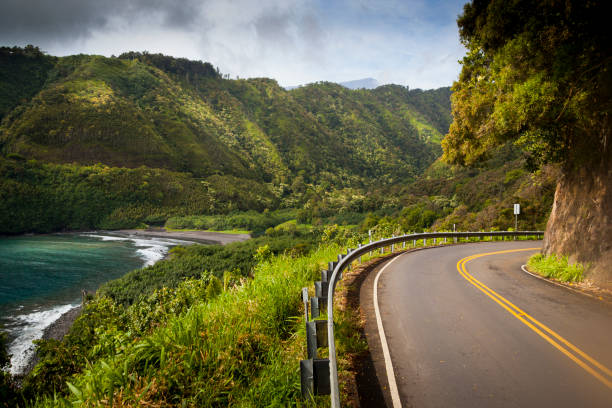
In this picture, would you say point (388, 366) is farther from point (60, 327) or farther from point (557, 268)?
point (60, 327)

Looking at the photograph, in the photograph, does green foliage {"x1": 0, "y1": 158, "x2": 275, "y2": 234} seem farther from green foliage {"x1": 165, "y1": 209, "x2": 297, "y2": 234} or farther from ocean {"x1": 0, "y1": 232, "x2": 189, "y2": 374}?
ocean {"x1": 0, "y1": 232, "x2": 189, "y2": 374}

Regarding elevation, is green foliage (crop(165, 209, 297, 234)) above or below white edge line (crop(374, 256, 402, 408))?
below

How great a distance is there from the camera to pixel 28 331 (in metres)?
28.8

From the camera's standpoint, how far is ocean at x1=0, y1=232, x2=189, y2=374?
98.0 ft

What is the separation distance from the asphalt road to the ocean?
23.7 meters

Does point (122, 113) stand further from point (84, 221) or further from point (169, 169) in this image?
point (84, 221)

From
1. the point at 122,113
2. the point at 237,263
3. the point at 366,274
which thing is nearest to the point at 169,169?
the point at 122,113

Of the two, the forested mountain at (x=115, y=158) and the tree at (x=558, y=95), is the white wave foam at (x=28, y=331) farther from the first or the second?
the forested mountain at (x=115, y=158)

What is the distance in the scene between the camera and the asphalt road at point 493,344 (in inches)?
132

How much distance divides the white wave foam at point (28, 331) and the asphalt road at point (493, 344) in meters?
26.2

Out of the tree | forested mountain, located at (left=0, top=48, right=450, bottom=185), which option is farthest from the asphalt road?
forested mountain, located at (left=0, top=48, right=450, bottom=185)

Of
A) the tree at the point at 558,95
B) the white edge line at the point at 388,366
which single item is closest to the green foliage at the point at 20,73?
the tree at the point at 558,95

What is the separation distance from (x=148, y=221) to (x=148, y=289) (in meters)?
85.8

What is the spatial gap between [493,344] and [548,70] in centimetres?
626
